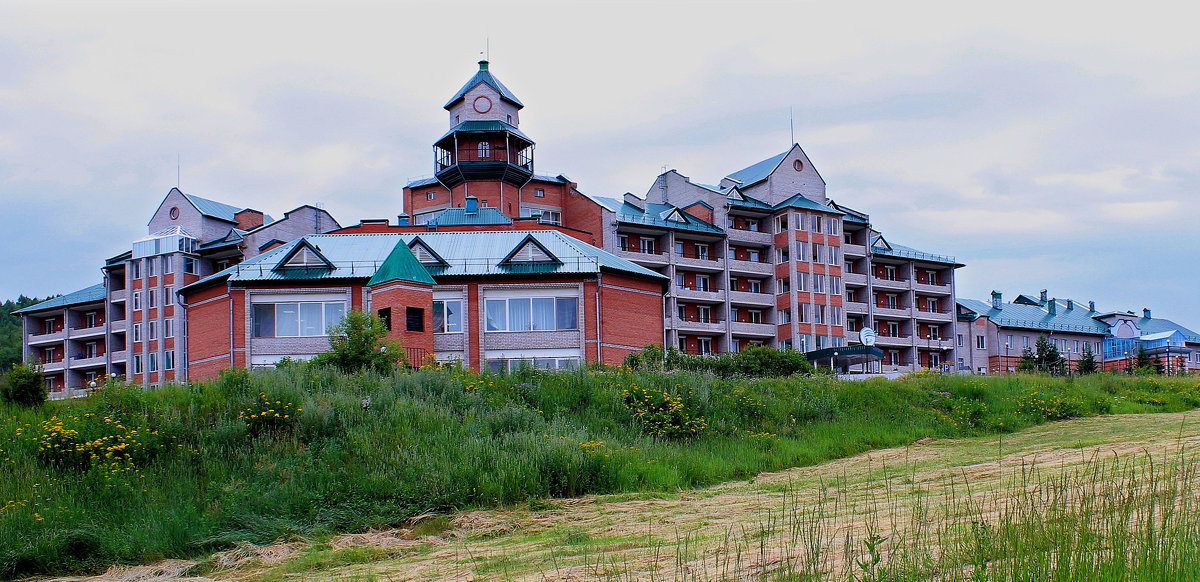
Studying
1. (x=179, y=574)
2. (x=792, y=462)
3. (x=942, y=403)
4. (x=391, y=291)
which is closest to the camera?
(x=179, y=574)

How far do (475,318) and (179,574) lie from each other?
30.5 meters

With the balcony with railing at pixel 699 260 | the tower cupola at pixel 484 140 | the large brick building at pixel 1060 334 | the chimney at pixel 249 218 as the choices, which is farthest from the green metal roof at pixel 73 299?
the large brick building at pixel 1060 334

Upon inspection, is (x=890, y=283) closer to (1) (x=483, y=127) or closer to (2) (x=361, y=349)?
(1) (x=483, y=127)

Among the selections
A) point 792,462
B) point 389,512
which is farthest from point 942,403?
point 389,512

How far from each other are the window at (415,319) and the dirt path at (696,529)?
70.3ft

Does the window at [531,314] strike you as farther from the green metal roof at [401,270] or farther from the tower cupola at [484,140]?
the tower cupola at [484,140]

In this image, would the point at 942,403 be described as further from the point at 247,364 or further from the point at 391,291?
the point at 247,364

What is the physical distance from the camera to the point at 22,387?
21.6 metres

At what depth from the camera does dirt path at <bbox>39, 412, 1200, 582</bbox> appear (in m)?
9.57

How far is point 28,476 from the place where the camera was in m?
17.3

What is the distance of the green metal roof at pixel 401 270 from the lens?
39.0 meters

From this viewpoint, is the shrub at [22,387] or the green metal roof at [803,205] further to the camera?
the green metal roof at [803,205]

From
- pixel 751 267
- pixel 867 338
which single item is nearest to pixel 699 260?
pixel 751 267

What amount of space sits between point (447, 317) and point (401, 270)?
554 centimetres
